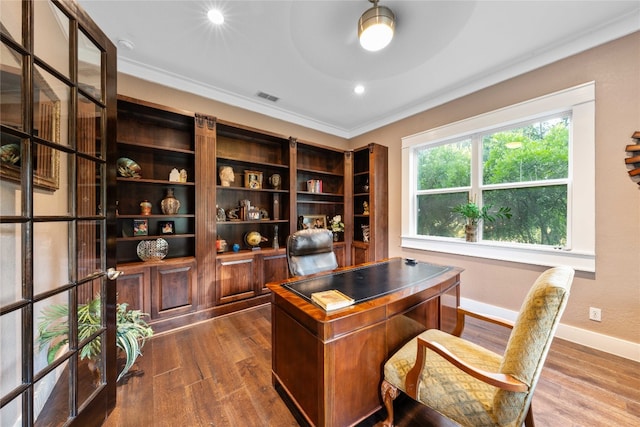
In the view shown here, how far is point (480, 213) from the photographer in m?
2.81

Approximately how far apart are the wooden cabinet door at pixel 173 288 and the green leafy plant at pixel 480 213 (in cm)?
336

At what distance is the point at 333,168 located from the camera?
14.2 ft

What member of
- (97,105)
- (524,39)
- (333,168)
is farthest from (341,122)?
(97,105)

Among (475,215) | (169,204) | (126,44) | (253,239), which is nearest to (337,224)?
(253,239)

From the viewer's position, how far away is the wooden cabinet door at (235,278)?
2771 mm

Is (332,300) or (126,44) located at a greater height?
(126,44)

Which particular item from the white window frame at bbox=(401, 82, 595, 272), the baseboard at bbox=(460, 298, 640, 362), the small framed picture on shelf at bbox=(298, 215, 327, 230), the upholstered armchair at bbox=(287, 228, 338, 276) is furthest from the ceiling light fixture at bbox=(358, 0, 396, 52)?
the baseboard at bbox=(460, 298, 640, 362)

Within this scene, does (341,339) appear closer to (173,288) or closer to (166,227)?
(173,288)

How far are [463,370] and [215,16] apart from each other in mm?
2912

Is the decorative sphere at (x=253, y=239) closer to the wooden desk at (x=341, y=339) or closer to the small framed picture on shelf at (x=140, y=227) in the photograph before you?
the small framed picture on shelf at (x=140, y=227)

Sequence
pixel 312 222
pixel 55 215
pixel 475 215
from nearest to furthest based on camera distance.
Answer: pixel 55 215, pixel 475 215, pixel 312 222

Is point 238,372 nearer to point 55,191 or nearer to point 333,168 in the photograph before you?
point 55,191

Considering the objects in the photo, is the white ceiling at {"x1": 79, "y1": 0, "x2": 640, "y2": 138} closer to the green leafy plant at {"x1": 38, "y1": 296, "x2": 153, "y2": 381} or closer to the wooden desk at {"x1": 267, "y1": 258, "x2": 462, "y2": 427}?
the wooden desk at {"x1": 267, "y1": 258, "x2": 462, "y2": 427}

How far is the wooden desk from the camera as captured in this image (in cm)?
113
